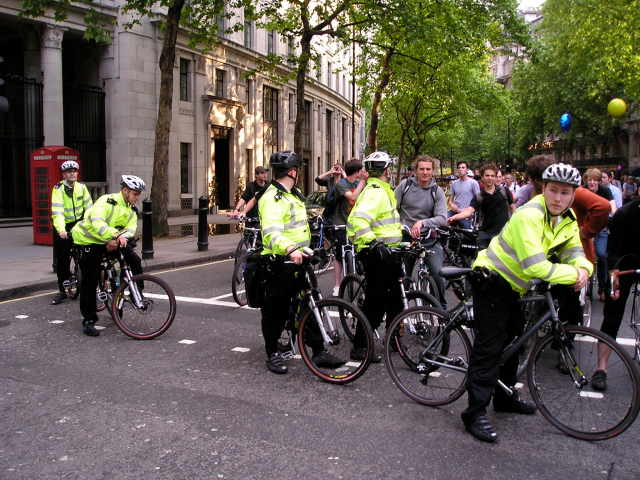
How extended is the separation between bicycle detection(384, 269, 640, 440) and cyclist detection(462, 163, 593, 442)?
0.48 ft

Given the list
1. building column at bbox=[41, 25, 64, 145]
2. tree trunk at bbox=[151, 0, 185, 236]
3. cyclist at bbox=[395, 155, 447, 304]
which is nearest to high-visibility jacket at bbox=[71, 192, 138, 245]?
cyclist at bbox=[395, 155, 447, 304]

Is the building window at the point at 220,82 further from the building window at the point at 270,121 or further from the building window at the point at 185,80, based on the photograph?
the building window at the point at 270,121

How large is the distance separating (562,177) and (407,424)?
6.20ft

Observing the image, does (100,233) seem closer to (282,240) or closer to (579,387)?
(282,240)

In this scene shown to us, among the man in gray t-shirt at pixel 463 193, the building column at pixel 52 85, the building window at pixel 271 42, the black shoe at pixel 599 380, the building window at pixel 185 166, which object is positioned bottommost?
the black shoe at pixel 599 380

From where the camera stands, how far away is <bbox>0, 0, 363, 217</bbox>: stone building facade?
2131cm

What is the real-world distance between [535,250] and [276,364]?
2.57 meters

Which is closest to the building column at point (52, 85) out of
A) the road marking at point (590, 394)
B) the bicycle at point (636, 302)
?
the bicycle at point (636, 302)

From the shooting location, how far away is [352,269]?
8.10 metres

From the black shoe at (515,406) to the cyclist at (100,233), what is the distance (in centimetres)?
417

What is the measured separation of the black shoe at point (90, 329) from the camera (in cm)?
687

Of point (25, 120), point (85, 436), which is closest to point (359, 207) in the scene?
point (85, 436)

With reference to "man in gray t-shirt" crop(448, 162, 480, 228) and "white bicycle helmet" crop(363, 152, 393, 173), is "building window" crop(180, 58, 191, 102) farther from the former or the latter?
"white bicycle helmet" crop(363, 152, 393, 173)

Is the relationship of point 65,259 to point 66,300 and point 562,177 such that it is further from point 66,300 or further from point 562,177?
point 562,177
